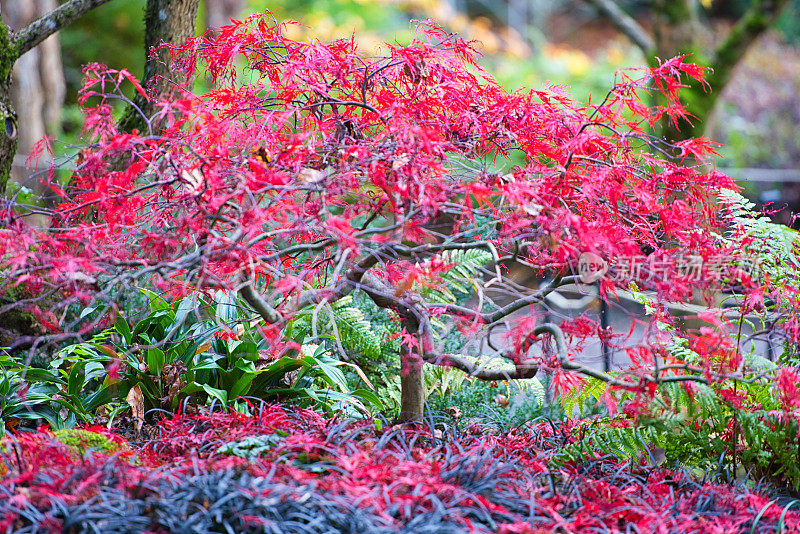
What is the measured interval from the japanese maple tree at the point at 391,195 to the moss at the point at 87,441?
359mm

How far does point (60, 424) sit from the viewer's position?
2.87m

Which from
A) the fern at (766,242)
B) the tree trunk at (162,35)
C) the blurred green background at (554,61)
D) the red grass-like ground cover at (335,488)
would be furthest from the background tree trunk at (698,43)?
the blurred green background at (554,61)

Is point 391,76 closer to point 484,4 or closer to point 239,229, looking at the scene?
point 239,229

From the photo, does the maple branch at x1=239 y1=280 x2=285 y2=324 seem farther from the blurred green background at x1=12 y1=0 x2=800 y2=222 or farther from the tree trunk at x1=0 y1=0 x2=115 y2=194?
the blurred green background at x1=12 y1=0 x2=800 y2=222

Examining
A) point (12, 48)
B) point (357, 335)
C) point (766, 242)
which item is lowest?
point (357, 335)

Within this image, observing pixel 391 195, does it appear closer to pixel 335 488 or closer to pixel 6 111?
pixel 335 488

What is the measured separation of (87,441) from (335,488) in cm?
89

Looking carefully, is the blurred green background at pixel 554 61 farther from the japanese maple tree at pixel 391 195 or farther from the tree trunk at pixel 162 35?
the japanese maple tree at pixel 391 195

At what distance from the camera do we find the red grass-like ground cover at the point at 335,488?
1.88 meters

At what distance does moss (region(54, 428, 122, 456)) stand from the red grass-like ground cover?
4cm

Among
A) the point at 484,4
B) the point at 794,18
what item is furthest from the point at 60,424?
the point at 484,4

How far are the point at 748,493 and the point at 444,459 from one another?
1023 mm

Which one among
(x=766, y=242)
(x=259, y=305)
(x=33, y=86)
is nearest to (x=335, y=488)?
(x=259, y=305)

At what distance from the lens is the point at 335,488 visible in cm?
204
